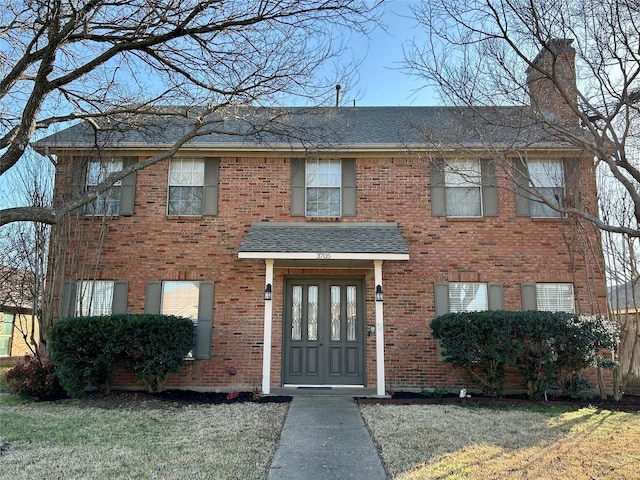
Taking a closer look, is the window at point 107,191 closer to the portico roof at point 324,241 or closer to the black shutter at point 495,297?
the portico roof at point 324,241

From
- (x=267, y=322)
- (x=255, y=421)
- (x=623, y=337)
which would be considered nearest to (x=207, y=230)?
(x=267, y=322)

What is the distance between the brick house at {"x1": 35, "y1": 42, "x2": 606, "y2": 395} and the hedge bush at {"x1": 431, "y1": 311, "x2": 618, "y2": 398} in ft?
3.66

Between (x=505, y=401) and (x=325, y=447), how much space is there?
14.1 feet

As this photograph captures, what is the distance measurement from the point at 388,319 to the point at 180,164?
537 cm

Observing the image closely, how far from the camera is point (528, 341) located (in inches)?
335

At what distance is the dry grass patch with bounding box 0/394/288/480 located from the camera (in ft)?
15.5

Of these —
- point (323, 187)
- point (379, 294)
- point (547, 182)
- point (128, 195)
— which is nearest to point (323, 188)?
point (323, 187)

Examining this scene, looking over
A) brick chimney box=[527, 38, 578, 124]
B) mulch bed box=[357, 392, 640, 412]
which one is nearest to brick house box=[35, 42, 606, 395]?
mulch bed box=[357, 392, 640, 412]

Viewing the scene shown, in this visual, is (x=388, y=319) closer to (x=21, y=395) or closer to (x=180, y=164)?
(x=180, y=164)

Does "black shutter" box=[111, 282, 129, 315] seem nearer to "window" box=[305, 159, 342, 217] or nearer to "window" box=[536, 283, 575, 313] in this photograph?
"window" box=[305, 159, 342, 217]

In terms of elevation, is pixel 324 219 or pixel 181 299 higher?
pixel 324 219

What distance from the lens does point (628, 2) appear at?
559 cm

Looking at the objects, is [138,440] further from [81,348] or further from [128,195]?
[128,195]

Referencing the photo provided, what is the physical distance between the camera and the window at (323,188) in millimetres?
10188
